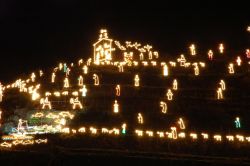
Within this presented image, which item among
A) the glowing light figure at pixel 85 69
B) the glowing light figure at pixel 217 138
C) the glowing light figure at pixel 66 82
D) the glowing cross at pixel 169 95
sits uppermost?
the glowing light figure at pixel 85 69

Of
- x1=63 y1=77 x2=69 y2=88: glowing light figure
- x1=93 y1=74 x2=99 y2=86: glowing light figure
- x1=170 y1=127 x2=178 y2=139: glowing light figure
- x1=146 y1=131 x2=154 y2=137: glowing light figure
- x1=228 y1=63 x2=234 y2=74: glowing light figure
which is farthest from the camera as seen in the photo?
x1=63 y1=77 x2=69 y2=88: glowing light figure

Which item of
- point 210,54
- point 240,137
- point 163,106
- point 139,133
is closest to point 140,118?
point 163,106

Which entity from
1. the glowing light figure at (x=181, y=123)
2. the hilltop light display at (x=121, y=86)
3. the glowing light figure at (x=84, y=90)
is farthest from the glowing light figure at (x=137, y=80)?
the glowing light figure at (x=181, y=123)

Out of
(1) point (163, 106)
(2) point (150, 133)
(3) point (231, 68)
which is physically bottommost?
(2) point (150, 133)

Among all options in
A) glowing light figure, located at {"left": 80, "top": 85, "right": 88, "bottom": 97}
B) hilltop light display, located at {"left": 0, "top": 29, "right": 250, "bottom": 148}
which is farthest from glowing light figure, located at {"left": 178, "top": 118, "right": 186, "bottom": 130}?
glowing light figure, located at {"left": 80, "top": 85, "right": 88, "bottom": 97}

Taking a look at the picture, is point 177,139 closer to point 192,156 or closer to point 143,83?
point 192,156

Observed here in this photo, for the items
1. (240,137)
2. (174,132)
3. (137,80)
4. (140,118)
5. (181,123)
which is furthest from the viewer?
(137,80)

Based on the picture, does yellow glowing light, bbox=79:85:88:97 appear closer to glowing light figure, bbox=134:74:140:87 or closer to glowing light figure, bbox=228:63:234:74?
glowing light figure, bbox=134:74:140:87

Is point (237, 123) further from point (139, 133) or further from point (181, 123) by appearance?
point (139, 133)

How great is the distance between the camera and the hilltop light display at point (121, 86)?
29359 millimetres

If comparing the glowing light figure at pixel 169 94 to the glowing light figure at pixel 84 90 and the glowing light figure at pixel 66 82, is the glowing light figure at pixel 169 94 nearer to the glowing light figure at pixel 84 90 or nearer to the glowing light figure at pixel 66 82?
the glowing light figure at pixel 84 90

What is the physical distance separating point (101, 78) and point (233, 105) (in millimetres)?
10050

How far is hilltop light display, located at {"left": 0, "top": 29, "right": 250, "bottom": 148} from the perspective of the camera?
29.4m

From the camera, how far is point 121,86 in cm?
3062
